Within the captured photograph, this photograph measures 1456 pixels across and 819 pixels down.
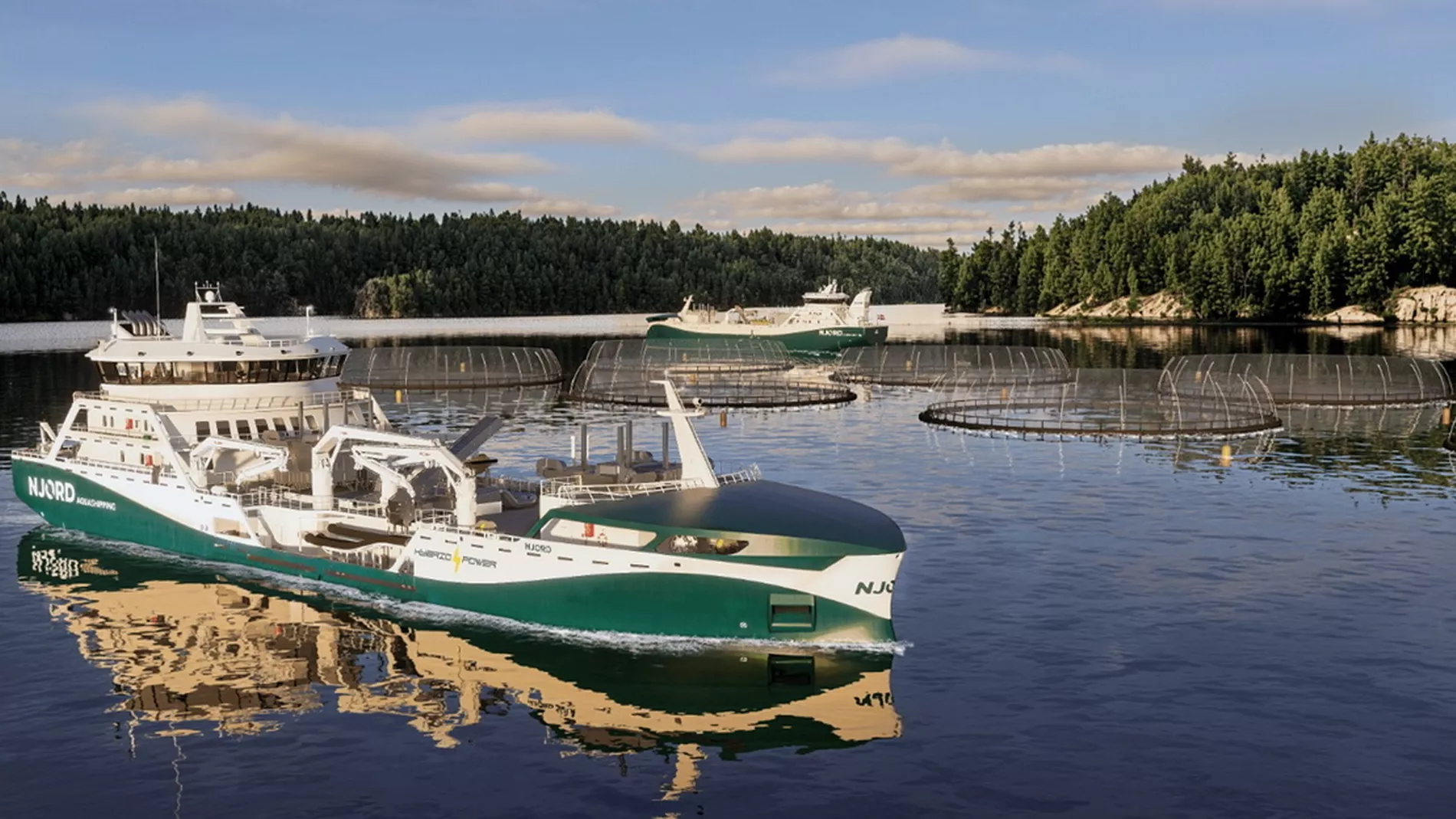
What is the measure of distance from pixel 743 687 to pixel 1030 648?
998 cm

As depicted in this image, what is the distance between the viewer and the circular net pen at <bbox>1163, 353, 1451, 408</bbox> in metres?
115

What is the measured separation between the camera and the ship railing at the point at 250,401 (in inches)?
2307

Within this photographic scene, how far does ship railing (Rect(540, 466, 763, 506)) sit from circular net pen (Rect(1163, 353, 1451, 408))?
81.0m

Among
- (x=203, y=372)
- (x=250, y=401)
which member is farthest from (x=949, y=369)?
(x=203, y=372)

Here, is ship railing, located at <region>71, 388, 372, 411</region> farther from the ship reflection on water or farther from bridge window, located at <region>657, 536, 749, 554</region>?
bridge window, located at <region>657, 536, 749, 554</region>

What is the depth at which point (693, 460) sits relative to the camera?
45312mm

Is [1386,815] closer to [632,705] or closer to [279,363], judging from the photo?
[632,705]

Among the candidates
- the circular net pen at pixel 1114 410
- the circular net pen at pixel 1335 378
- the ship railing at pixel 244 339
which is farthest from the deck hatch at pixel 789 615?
the circular net pen at pixel 1335 378

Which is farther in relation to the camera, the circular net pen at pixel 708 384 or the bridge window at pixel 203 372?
the circular net pen at pixel 708 384

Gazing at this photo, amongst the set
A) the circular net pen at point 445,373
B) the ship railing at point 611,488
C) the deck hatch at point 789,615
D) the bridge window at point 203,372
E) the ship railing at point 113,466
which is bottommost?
the deck hatch at point 789,615

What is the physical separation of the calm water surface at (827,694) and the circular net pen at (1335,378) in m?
61.2

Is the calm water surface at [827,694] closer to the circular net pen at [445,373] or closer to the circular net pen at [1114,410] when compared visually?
the circular net pen at [1114,410]

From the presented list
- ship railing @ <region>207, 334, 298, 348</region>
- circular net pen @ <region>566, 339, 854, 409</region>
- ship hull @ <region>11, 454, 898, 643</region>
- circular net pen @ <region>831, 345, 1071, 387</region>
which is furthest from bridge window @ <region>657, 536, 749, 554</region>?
circular net pen @ <region>831, 345, 1071, 387</region>

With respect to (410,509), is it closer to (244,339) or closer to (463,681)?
(463,681)
